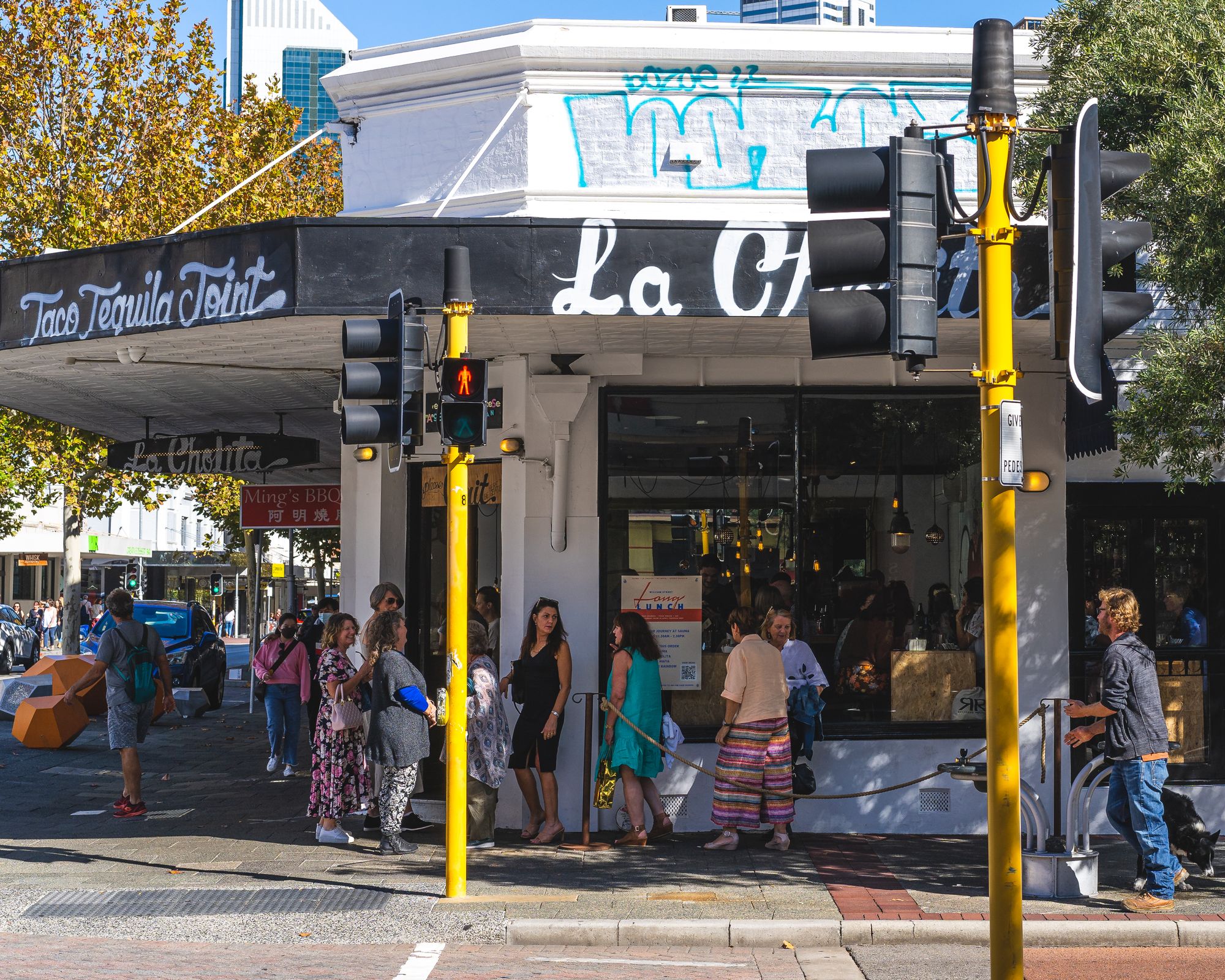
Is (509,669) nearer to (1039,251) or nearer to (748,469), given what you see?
(748,469)

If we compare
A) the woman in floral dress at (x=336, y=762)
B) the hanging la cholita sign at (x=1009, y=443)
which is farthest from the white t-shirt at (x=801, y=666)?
the hanging la cholita sign at (x=1009, y=443)

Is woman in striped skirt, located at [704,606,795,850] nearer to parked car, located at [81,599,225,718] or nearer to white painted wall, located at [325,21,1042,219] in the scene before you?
white painted wall, located at [325,21,1042,219]

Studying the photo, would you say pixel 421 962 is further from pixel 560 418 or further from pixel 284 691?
pixel 284 691

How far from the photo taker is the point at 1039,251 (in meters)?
8.16

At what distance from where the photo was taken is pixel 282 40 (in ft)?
627

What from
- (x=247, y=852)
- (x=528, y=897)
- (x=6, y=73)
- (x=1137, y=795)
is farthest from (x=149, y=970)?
(x=6, y=73)

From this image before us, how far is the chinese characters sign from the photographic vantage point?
57.3 feet

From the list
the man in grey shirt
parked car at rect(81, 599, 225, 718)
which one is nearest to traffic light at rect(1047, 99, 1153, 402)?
the man in grey shirt

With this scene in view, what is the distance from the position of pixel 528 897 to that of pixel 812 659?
311cm

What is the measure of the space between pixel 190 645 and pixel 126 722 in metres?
12.7

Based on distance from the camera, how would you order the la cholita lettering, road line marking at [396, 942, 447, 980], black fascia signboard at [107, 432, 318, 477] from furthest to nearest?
black fascia signboard at [107, 432, 318, 477] < the la cholita lettering < road line marking at [396, 942, 447, 980]

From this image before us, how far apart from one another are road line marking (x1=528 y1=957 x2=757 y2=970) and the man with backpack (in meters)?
5.21

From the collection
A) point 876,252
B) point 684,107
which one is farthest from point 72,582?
point 876,252

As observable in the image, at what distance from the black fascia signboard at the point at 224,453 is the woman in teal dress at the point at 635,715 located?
474 centimetres
